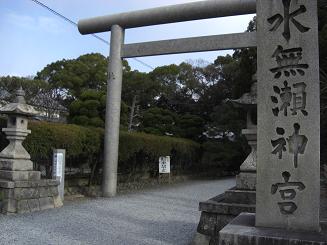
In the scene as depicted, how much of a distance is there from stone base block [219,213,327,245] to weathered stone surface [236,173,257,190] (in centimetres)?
332

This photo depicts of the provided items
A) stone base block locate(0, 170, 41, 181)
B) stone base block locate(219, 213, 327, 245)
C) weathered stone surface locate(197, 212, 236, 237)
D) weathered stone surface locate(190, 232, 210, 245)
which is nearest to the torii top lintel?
stone base block locate(0, 170, 41, 181)

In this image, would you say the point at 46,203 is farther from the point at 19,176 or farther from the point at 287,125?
the point at 287,125

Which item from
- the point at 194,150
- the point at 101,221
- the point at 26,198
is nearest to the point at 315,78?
the point at 101,221

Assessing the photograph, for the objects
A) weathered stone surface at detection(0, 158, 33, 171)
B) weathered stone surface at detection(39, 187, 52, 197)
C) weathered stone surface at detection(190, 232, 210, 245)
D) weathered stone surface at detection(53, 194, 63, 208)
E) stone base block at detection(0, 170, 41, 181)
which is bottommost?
weathered stone surface at detection(190, 232, 210, 245)

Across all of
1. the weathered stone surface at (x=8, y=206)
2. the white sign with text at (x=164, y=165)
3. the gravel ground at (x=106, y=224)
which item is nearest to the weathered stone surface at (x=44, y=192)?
the gravel ground at (x=106, y=224)

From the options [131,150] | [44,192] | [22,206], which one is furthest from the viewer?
[131,150]

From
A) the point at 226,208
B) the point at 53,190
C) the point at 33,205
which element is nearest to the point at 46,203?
the point at 53,190

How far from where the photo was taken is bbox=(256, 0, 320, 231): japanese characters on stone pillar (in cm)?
358

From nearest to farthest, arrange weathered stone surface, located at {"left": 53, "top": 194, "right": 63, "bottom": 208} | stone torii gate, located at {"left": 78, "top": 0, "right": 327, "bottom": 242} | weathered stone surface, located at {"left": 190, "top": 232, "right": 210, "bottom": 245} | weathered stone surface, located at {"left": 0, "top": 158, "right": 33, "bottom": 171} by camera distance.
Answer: stone torii gate, located at {"left": 78, "top": 0, "right": 327, "bottom": 242} < weathered stone surface, located at {"left": 190, "top": 232, "right": 210, "bottom": 245} < weathered stone surface, located at {"left": 0, "top": 158, "right": 33, "bottom": 171} < weathered stone surface, located at {"left": 53, "top": 194, "right": 63, "bottom": 208}

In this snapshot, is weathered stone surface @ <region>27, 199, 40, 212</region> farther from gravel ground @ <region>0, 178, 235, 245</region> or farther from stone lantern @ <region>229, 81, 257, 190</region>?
stone lantern @ <region>229, 81, 257, 190</region>

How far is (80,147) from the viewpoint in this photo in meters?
12.1

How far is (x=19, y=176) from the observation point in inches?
359

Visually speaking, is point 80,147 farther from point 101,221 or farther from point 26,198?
point 101,221

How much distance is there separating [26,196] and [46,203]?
0.73 metres
